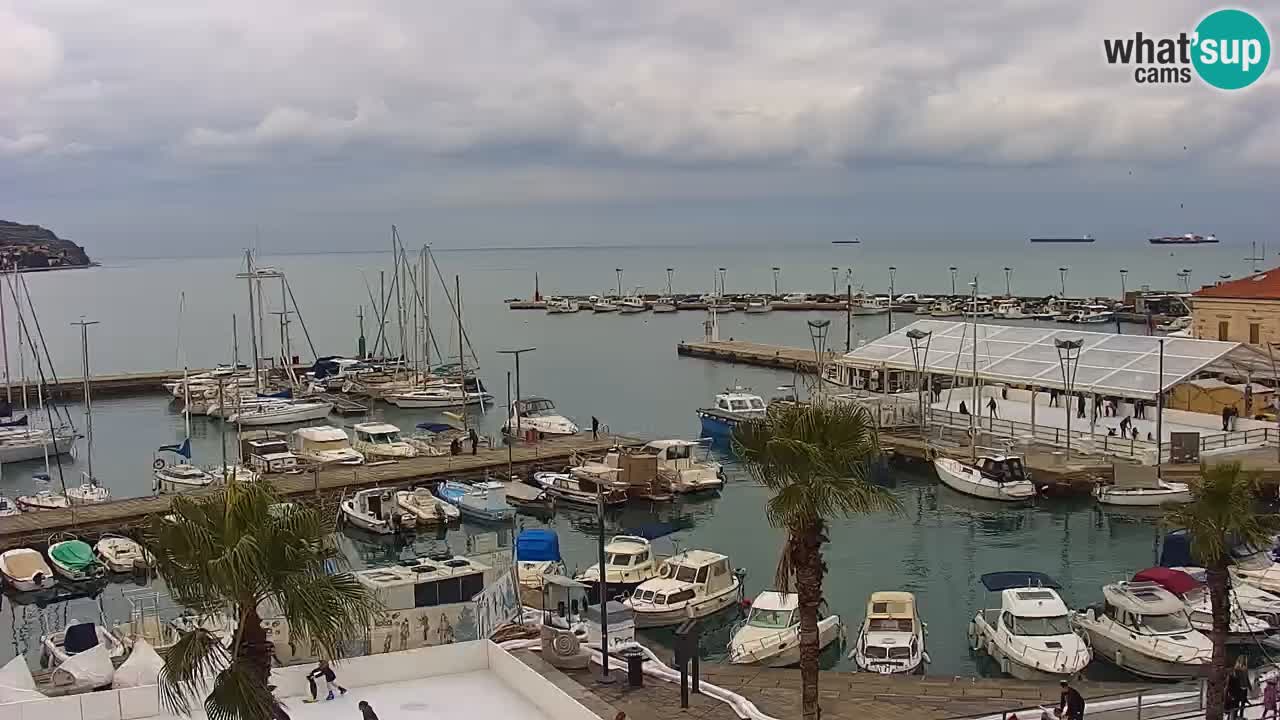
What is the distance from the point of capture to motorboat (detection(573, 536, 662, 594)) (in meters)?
33.2

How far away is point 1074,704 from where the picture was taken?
16.3 meters

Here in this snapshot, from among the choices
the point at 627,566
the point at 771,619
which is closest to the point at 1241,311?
the point at 627,566

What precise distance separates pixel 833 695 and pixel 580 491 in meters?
26.8

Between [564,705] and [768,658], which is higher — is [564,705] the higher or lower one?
the higher one

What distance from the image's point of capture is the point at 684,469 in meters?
48.3

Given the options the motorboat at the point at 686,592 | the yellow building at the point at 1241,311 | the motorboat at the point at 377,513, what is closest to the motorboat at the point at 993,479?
Answer: the motorboat at the point at 686,592

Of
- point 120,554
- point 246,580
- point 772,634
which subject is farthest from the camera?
point 120,554

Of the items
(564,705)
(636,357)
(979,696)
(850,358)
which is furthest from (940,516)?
(636,357)

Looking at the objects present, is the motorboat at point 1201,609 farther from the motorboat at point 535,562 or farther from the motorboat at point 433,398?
the motorboat at point 433,398

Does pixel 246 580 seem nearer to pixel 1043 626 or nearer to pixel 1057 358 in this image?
pixel 1043 626

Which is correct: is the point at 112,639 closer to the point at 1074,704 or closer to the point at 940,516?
the point at 1074,704

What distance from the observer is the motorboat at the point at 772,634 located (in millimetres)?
25922

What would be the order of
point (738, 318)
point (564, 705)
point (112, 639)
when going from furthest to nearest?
point (738, 318) → point (112, 639) → point (564, 705)

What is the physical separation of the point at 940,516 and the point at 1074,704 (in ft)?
92.5
